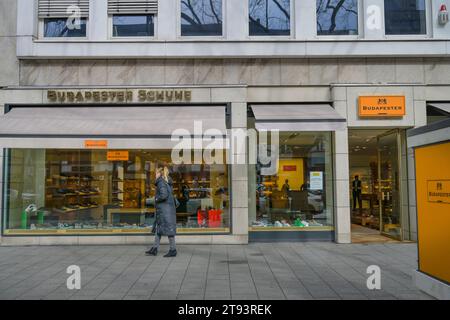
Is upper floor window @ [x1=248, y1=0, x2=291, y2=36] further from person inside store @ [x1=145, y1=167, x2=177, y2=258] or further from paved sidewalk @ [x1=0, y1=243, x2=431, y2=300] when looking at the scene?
paved sidewalk @ [x1=0, y1=243, x2=431, y2=300]

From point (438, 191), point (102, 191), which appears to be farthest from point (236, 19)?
point (438, 191)

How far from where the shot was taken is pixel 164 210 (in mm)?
9203

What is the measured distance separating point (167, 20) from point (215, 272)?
710cm

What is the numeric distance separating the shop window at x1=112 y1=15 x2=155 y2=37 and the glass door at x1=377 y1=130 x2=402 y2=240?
24.1 ft

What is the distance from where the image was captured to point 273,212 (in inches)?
456

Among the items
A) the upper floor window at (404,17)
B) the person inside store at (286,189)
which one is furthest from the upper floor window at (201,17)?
the upper floor window at (404,17)

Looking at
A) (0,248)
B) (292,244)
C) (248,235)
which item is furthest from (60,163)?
(292,244)

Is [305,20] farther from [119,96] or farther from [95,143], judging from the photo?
[95,143]

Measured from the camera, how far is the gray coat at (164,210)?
9133 millimetres

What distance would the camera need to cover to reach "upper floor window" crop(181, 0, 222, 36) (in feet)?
38.4

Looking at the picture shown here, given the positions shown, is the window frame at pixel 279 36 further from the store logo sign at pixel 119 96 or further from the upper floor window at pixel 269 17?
the store logo sign at pixel 119 96

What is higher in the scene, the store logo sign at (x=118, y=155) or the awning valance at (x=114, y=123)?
the awning valance at (x=114, y=123)

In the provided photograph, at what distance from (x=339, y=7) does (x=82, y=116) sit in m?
7.57

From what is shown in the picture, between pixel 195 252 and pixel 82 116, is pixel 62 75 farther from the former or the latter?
pixel 195 252
